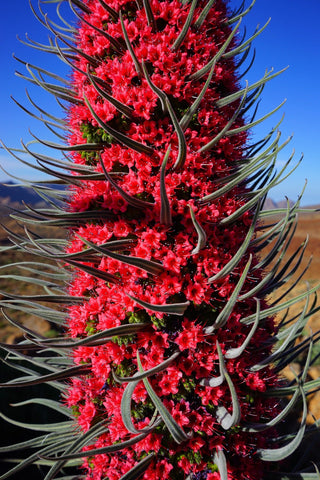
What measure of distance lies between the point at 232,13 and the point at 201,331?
54.3 inches

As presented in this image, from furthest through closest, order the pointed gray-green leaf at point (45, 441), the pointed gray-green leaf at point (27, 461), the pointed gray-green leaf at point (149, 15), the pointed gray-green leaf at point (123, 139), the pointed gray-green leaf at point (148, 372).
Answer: the pointed gray-green leaf at point (45, 441), the pointed gray-green leaf at point (27, 461), the pointed gray-green leaf at point (149, 15), the pointed gray-green leaf at point (123, 139), the pointed gray-green leaf at point (148, 372)

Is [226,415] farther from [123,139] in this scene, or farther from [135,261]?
[123,139]

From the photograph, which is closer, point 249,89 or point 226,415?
point 226,415

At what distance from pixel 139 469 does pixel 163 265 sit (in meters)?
0.62

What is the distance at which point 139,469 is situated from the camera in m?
1.06

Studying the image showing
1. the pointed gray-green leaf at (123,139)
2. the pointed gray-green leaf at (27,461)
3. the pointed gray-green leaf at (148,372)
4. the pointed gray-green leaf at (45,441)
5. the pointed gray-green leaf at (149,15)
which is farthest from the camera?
the pointed gray-green leaf at (45,441)

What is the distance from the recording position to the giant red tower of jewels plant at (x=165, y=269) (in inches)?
41.9

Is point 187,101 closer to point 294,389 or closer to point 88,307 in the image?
point 88,307

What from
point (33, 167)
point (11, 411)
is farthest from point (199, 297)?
point (11, 411)

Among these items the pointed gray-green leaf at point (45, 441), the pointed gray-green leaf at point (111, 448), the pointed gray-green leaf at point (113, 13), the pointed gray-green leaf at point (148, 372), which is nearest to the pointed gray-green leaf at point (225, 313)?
the pointed gray-green leaf at point (148, 372)

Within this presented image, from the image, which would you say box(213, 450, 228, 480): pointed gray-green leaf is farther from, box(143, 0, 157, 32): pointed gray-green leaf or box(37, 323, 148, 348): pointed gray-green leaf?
box(143, 0, 157, 32): pointed gray-green leaf

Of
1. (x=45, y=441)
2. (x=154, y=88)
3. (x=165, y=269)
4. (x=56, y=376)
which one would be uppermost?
(x=154, y=88)

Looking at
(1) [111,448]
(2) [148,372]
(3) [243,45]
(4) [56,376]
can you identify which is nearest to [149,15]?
(3) [243,45]

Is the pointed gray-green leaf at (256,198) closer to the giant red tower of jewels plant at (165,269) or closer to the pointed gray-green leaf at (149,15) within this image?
the giant red tower of jewels plant at (165,269)
